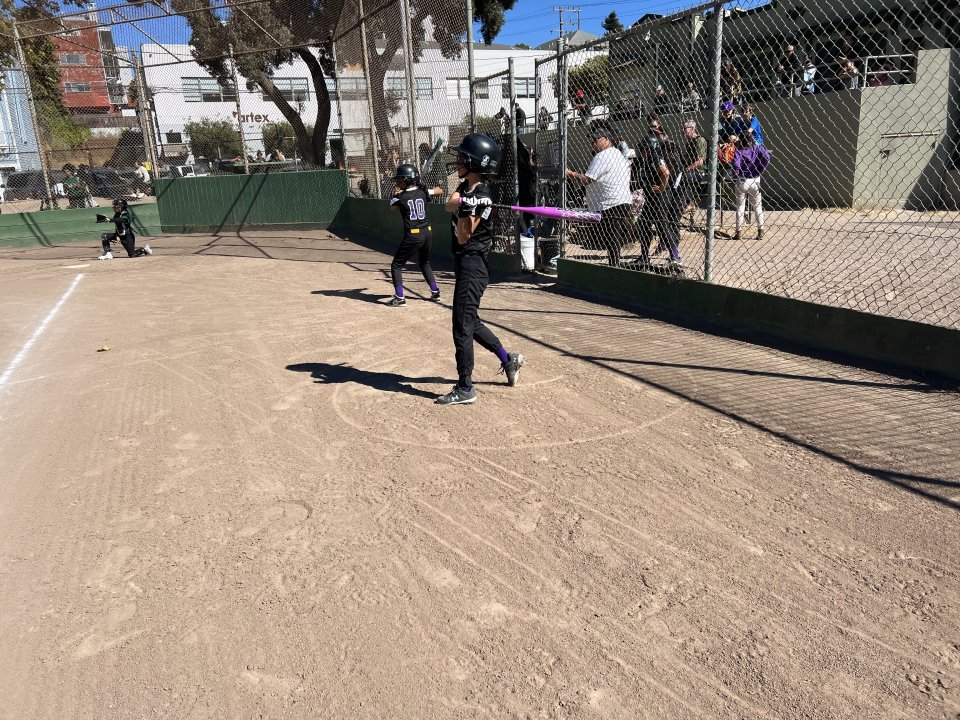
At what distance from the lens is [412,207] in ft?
29.9

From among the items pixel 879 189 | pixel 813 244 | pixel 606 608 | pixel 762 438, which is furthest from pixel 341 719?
pixel 879 189

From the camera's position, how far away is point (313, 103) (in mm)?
30438

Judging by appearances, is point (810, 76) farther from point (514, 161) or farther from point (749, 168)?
point (514, 161)

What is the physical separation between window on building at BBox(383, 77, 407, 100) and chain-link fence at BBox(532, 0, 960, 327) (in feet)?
11.9

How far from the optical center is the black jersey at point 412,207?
9102 mm

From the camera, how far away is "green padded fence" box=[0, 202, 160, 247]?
60.3 feet

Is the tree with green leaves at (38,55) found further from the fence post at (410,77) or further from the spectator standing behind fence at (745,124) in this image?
the spectator standing behind fence at (745,124)

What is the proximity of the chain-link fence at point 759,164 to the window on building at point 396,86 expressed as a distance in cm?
361

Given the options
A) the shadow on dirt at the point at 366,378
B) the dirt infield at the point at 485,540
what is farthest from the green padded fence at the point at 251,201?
the shadow on dirt at the point at 366,378

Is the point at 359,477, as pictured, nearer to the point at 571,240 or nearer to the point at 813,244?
the point at 571,240

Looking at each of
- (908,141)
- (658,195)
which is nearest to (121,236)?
(658,195)

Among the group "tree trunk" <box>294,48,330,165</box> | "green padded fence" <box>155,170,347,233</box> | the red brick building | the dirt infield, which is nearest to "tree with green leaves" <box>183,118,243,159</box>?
the red brick building

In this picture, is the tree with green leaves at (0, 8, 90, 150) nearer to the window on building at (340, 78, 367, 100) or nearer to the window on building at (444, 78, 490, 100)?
the window on building at (340, 78, 367, 100)

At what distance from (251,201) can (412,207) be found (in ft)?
39.4
